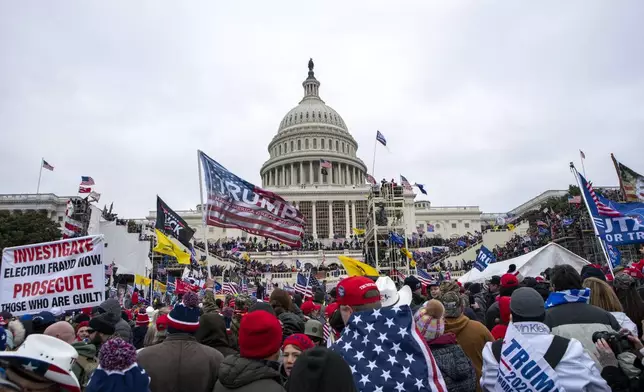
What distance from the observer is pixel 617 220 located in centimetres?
1173

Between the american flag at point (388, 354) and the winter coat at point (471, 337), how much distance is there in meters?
1.42

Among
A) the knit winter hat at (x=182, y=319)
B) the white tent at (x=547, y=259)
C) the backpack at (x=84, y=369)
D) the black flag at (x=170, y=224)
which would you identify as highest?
the black flag at (x=170, y=224)

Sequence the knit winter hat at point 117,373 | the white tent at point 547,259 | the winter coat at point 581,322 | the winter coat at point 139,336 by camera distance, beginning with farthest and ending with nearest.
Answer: the white tent at point 547,259 < the winter coat at point 139,336 < the winter coat at point 581,322 < the knit winter hat at point 117,373

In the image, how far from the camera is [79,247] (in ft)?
28.2

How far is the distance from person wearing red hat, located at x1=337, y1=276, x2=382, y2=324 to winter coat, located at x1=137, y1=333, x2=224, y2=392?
1.44 metres

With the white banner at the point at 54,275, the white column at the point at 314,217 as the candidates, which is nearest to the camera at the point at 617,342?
the white banner at the point at 54,275

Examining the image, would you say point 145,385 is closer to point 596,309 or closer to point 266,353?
point 266,353

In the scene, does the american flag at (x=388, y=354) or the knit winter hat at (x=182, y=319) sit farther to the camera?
the knit winter hat at (x=182, y=319)

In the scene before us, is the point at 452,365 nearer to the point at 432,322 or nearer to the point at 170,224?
the point at 432,322

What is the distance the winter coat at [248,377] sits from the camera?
11.2 feet

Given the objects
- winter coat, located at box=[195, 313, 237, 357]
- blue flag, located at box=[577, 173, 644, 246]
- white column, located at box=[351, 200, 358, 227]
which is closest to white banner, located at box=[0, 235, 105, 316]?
winter coat, located at box=[195, 313, 237, 357]

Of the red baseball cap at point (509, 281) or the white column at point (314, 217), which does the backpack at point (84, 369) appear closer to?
the red baseball cap at point (509, 281)

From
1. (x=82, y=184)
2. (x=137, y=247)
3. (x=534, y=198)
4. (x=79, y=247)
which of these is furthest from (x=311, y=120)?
(x=79, y=247)

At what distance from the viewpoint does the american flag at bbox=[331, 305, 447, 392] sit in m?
3.40
